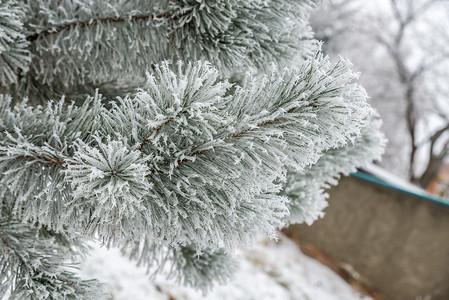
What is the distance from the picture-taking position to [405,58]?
9969mm

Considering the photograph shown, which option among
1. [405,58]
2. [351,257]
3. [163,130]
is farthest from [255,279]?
[405,58]

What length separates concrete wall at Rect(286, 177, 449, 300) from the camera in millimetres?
4191

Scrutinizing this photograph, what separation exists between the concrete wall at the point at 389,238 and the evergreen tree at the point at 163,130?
362cm

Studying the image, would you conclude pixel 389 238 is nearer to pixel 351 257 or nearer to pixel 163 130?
pixel 351 257

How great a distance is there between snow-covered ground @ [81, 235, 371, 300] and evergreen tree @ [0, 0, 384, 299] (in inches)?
46.2

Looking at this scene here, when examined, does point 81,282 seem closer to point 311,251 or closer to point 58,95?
point 58,95

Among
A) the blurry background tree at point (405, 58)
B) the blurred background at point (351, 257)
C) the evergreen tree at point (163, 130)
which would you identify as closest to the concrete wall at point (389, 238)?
the blurred background at point (351, 257)

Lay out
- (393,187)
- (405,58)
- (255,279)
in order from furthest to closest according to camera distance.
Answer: (405,58), (393,187), (255,279)

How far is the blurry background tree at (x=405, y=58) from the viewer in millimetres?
9242

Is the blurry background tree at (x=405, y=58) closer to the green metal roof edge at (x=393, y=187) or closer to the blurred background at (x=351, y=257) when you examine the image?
the blurred background at (x=351, y=257)

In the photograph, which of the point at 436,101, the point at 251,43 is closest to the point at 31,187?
the point at 251,43

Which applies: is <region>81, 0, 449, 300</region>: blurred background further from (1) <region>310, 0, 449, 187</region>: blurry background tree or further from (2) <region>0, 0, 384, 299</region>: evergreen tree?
(1) <region>310, 0, 449, 187</region>: blurry background tree

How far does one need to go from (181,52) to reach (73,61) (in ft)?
1.13

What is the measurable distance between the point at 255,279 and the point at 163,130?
3715 millimetres
